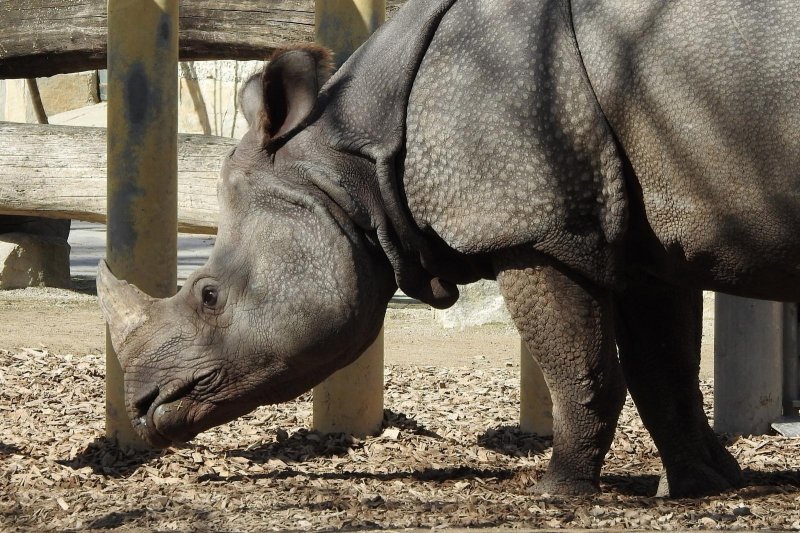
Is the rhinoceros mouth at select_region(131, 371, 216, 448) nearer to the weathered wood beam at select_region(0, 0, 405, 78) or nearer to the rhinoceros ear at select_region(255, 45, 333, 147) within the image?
the rhinoceros ear at select_region(255, 45, 333, 147)

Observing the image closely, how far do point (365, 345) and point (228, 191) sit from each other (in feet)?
2.61

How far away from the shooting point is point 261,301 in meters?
4.65

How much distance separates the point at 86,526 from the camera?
4.51 meters

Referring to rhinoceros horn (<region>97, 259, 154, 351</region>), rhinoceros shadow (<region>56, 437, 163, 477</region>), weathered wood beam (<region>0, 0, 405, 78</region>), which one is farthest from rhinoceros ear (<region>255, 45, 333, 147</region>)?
weathered wood beam (<region>0, 0, 405, 78</region>)

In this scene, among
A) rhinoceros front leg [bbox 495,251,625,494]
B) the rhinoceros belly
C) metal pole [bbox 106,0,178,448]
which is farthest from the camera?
metal pole [bbox 106,0,178,448]

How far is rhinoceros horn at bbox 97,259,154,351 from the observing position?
193 inches

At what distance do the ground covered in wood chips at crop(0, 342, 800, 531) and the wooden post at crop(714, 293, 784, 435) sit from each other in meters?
0.17

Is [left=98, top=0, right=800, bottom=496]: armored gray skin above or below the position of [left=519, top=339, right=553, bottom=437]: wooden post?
above

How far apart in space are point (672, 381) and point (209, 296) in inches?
77.3

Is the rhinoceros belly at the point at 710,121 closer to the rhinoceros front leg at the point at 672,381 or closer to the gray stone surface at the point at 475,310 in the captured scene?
the rhinoceros front leg at the point at 672,381

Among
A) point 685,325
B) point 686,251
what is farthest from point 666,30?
point 685,325

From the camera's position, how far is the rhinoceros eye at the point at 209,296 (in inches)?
187

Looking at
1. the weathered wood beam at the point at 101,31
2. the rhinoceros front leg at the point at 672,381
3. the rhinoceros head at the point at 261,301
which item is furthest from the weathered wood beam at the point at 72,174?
the rhinoceros front leg at the point at 672,381

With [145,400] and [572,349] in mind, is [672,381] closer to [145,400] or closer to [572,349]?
[572,349]
